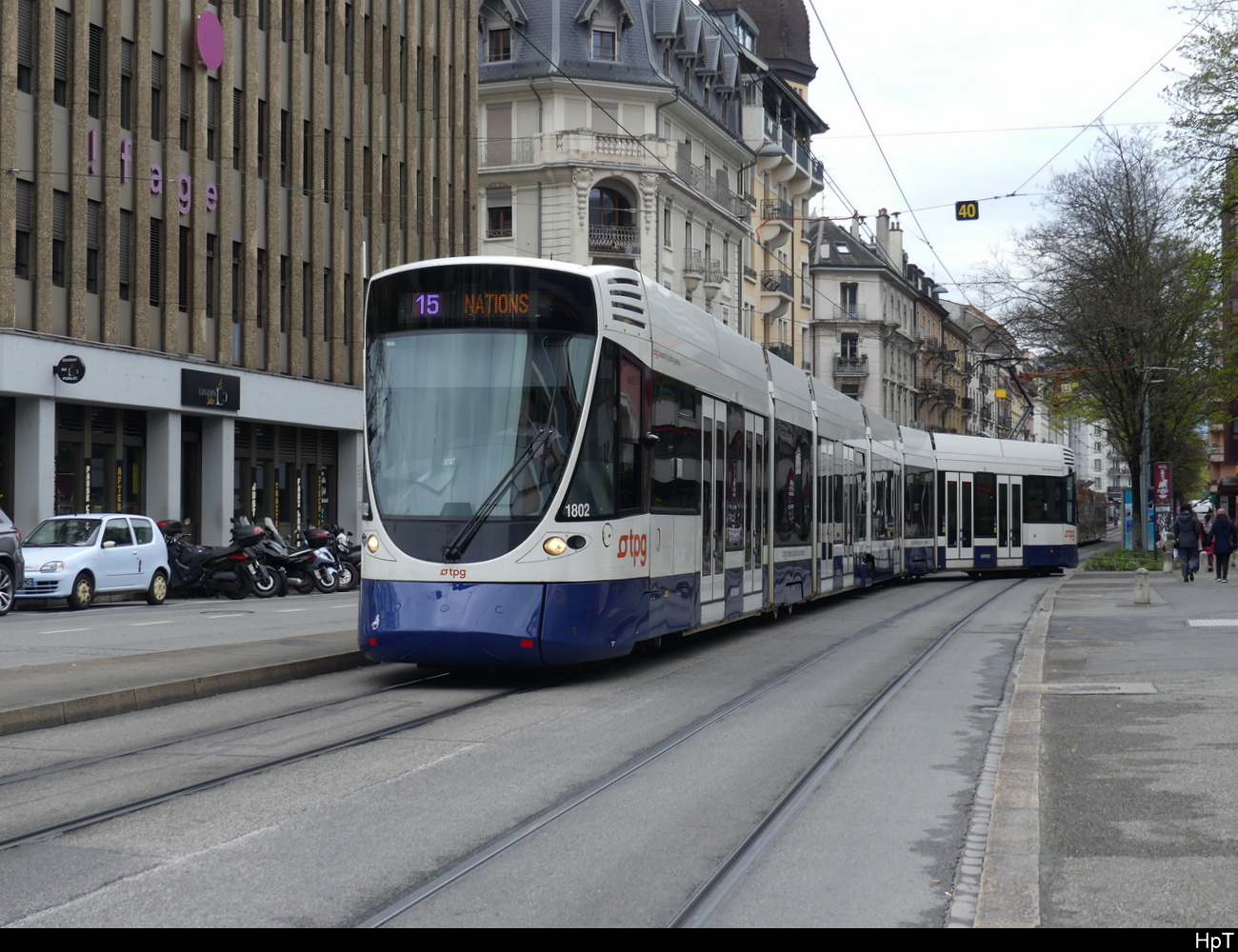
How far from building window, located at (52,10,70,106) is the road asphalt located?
57.8 feet

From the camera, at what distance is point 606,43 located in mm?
50875

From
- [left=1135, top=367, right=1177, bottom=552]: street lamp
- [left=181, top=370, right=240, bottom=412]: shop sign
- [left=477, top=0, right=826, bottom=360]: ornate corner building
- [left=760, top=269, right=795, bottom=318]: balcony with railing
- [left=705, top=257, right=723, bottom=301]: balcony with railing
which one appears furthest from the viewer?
[left=760, top=269, right=795, bottom=318]: balcony with railing

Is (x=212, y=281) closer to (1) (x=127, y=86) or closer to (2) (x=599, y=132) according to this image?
(1) (x=127, y=86)

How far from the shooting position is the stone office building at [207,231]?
94.6 feet

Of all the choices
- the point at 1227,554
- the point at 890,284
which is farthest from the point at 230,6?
the point at 890,284

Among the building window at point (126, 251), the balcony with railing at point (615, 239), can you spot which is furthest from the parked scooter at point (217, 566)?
the balcony with railing at point (615, 239)

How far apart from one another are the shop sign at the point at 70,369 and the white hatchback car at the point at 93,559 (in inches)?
200

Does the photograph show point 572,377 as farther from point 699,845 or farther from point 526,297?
point 699,845

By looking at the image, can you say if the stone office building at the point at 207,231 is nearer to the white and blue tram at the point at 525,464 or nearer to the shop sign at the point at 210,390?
the shop sign at the point at 210,390

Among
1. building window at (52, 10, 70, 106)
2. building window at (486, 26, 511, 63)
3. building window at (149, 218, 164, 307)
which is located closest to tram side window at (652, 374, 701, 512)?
building window at (52, 10, 70, 106)

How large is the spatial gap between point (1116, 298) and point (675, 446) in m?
Result: 34.9

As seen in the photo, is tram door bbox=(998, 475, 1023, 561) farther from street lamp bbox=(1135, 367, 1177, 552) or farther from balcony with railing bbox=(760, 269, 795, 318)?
balcony with railing bbox=(760, 269, 795, 318)

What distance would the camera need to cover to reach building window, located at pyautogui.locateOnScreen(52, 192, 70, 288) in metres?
29.4

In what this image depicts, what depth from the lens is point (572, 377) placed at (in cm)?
1177
